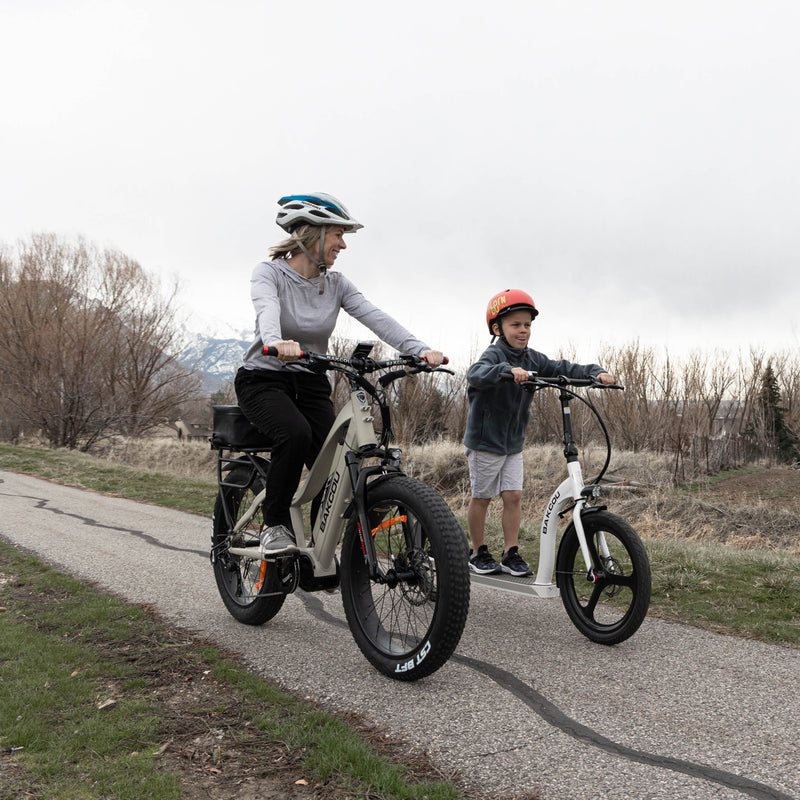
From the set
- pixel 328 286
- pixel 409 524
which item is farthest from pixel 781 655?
pixel 328 286

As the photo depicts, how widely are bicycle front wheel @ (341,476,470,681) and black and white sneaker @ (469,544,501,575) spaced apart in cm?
118

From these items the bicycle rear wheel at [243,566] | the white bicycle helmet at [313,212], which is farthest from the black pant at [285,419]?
the white bicycle helmet at [313,212]

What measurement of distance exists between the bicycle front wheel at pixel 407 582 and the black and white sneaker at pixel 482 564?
1175mm

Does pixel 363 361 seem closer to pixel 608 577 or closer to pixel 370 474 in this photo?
pixel 370 474

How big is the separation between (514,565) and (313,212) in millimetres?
2531

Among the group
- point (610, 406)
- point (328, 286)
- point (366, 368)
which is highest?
point (610, 406)

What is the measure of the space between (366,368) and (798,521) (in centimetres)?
1153

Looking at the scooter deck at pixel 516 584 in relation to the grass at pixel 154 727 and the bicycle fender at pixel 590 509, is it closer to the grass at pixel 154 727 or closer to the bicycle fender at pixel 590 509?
the bicycle fender at pixel 590 509

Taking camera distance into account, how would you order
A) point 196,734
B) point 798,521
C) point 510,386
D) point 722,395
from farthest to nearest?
point 722,395 < point 798,521 < point 510,386 < point 196,734

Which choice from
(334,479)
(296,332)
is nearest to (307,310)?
(296,332)

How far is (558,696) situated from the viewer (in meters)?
3.13

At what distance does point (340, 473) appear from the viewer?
3727 mm

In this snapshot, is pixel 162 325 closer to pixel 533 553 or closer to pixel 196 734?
pixel 533 553

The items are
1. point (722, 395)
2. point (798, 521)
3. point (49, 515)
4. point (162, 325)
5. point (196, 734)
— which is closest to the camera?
point (196, 734)
